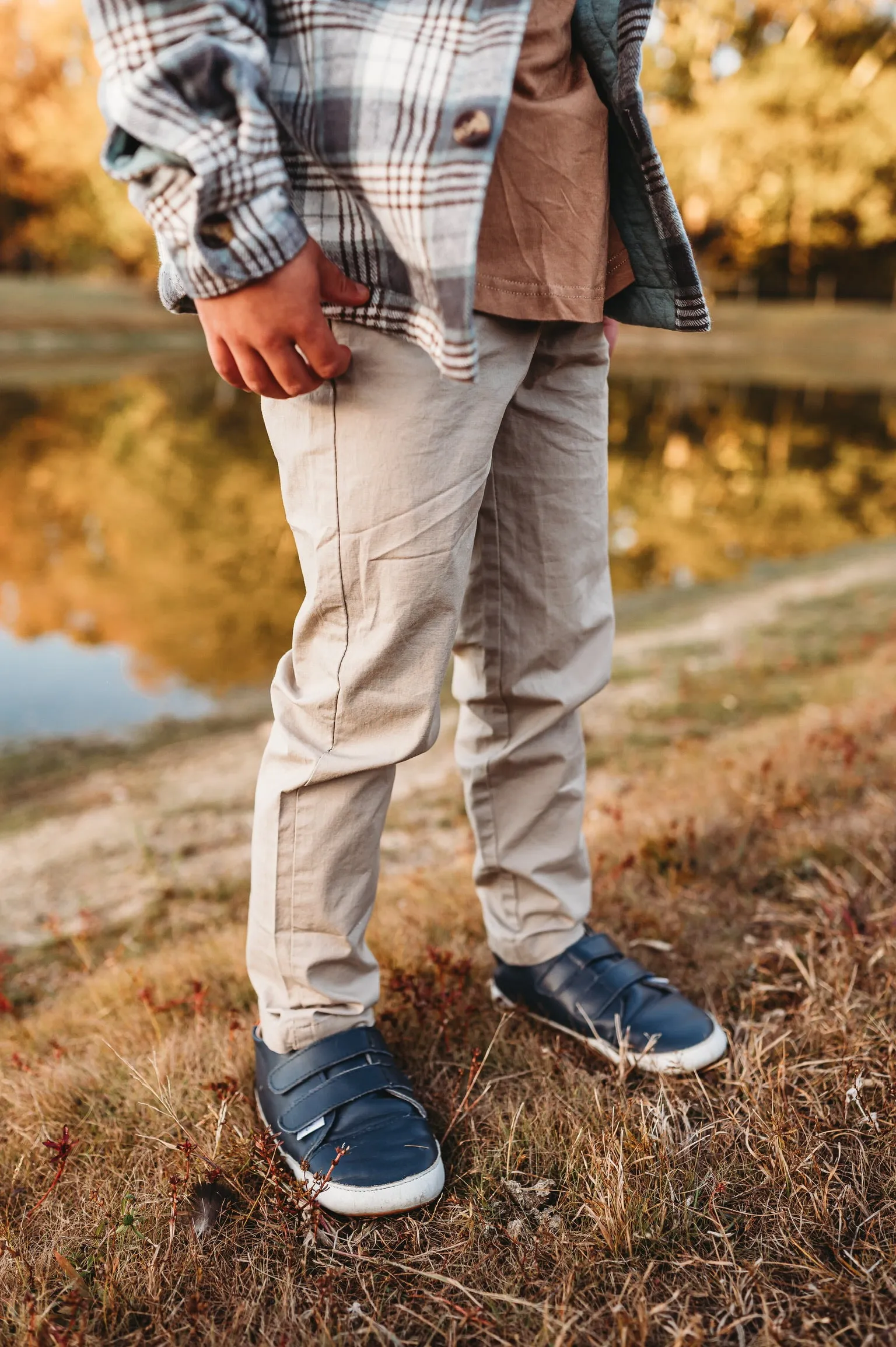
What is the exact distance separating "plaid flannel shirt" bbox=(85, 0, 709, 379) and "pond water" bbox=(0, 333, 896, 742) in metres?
4.20

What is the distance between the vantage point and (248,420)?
13.7 m

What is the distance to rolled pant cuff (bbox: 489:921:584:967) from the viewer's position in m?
1.83

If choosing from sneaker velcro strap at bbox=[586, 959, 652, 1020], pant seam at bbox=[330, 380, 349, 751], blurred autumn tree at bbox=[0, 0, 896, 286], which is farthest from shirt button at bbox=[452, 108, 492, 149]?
blurred autumn tree at bbox=[0, 0, 896, 286]

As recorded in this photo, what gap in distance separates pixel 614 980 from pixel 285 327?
3.91ft

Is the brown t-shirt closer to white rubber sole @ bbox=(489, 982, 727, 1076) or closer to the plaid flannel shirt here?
the plaid flannel shirt

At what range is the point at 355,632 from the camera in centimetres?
142

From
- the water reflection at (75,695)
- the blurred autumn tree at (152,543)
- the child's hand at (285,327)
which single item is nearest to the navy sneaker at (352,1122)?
the child's hand at (285,327)

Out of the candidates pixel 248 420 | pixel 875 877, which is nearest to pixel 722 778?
pixel 875 877

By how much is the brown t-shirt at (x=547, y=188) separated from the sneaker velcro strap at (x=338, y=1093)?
1.10 meters

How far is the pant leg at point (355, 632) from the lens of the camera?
4.34ft

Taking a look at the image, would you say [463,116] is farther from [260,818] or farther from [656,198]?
[260,818]

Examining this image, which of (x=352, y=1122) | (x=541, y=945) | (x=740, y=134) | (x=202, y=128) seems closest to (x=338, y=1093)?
(x=352, y=1122)

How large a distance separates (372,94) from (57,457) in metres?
10.4

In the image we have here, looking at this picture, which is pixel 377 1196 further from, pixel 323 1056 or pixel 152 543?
pixel 152 543
